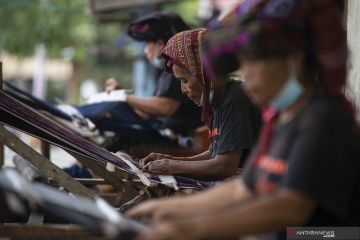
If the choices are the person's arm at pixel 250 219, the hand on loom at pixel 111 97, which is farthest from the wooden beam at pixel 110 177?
the person's arm at pixel 250 219

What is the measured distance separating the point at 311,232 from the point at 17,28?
626 inches

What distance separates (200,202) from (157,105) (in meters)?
3.86

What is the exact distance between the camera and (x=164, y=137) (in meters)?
6.48

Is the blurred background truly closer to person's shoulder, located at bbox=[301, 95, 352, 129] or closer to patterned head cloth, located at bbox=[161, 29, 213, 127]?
patterned head cloth, located at bbox=[161, 29, 213, 127]

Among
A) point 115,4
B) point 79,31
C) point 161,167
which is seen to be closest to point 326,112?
point 161,167

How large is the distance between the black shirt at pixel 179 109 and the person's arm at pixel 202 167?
2078mm

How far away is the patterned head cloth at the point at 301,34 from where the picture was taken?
95.1 inches

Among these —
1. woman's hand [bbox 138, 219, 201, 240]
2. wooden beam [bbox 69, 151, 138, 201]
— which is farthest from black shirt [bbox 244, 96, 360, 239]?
wooden beam [bbox 69, 151, 138, 201]

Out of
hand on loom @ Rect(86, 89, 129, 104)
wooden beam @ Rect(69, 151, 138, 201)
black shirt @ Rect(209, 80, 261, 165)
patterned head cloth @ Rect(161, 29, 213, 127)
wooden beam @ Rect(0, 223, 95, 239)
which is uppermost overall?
patterned head cloth @ Rect(161, 29, 213, 127)

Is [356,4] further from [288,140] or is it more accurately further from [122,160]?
[288,140]

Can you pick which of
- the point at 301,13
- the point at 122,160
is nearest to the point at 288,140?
the point at 301,13

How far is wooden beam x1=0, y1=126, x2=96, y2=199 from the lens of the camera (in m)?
3.94

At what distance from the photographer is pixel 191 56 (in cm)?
420

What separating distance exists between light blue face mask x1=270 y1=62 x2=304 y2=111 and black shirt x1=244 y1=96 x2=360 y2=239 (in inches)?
2.0
